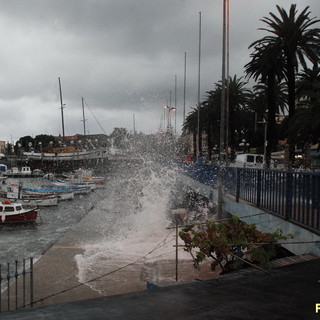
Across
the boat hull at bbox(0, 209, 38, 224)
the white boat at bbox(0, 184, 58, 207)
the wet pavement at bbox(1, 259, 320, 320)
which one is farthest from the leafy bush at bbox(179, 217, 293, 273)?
the white boat at bbox(0, 184, 58, 207)

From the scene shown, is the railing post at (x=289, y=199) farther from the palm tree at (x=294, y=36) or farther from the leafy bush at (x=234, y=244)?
the palm tree at (x=294, y=36)

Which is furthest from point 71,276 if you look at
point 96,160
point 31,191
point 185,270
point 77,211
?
point 96,160

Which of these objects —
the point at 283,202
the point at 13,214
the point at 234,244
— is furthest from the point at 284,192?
the point at 13,214

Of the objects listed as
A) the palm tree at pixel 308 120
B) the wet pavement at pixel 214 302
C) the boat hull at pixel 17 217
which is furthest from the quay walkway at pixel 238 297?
the boat hull at pixel 17 217

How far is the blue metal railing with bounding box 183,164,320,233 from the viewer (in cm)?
733

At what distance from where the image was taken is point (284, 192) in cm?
858

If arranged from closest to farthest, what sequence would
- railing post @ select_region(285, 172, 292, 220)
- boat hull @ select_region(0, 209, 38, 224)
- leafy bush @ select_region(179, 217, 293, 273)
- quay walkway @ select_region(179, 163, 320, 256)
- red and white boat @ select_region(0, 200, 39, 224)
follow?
1. leafy bush @ select_region(179, 217, 293, 273)
2. quay walkway @ select_region(179, 163, 320, 256)
3. railing post @ select_region(285, 172, 292, 220)
4. boat hull @ select_region(0, 209, 38, 224)
5. red and white boat @ select_region(0, 200, 39, 224)

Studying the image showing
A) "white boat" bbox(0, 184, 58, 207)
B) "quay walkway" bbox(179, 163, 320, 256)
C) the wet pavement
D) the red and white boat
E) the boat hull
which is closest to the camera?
the wet pavement

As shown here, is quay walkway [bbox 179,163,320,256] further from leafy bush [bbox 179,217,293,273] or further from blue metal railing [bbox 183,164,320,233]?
leafy bush [bbox 179,217,293,273]

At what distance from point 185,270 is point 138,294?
623cm

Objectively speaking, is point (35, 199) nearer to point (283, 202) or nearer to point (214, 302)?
point (283, 202)

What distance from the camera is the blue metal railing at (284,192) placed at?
7328 mm

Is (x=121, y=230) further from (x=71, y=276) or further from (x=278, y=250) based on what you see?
(x=278, y=250)

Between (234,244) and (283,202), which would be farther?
(283,202)
